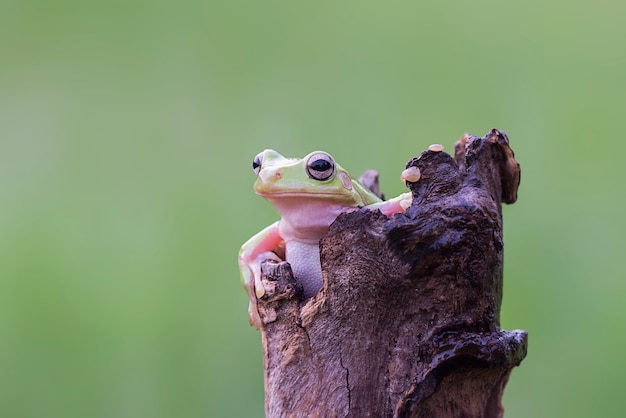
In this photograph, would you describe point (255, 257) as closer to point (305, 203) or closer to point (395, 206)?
point (305, 203)

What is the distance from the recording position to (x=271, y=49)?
10.9 ft

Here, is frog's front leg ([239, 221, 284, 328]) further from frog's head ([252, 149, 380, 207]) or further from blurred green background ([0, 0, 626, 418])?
blurred green background ([0, 0, 626, 418])

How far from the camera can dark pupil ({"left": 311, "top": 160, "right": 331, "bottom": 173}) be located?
141 cm

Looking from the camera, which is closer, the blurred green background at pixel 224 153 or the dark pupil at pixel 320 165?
the dark pupil at pixel 320 165

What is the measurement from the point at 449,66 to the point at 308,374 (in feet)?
7.51

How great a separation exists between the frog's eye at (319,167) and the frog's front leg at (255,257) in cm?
24

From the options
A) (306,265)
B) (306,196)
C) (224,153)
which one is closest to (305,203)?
(306,196)

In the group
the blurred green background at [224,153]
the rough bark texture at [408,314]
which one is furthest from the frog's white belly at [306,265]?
the blurred green background at [224,153]

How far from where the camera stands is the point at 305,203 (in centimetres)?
143

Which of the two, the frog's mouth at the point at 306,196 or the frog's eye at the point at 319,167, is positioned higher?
the frog's eye at the point at 319,167

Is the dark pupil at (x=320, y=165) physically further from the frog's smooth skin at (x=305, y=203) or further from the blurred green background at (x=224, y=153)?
the blurred green background at (x=224, y=153)

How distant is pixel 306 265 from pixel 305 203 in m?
0.15

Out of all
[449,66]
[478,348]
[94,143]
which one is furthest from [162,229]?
[478,348]

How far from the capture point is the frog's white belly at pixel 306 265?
4.73 ft
